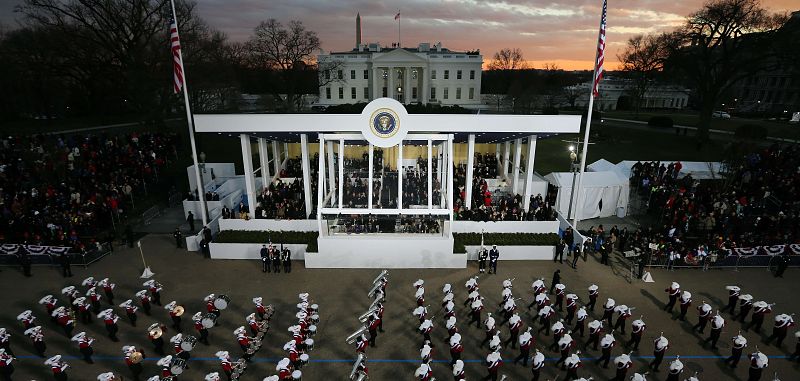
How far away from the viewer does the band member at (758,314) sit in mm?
12336

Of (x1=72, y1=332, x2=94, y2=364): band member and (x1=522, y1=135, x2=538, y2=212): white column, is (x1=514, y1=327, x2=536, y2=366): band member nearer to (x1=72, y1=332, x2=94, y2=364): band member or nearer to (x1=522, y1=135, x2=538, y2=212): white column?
(x1=522, y1=135, x2=538, y2=212): white column

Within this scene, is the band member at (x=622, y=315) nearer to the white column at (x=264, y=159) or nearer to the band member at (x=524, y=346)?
the band member at (x=524, y=346)

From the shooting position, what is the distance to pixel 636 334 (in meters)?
11.6

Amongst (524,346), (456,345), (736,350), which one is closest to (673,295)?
(736,350)

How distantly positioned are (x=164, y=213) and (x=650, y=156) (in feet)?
138

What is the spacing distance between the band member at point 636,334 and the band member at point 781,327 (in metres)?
4.17

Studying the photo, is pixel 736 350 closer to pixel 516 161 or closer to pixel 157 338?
pixel 516 161

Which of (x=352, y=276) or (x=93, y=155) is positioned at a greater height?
(x=93, y=155)

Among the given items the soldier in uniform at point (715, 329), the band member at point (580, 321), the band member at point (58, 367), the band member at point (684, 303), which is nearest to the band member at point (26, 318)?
the band member at point (58, 367)

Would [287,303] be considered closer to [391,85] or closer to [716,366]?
[716,366]

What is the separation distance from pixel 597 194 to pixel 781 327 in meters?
11.7

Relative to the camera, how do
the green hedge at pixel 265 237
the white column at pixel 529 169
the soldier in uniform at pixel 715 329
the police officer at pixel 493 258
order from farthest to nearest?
the white column at pixel 529 169
the green hedge at pixel 265 237
the police officer at pixel 493 258
the soldier in uniform at pixel 715 329

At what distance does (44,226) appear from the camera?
1897cm

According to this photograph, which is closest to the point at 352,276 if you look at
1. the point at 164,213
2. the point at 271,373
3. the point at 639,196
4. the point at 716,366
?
the point at 271,373
